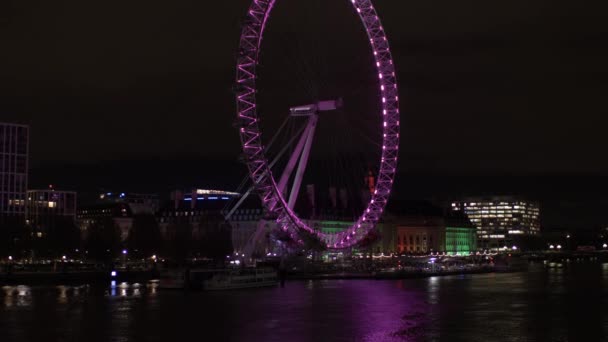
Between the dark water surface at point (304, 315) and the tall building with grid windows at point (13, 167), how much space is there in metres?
67.7

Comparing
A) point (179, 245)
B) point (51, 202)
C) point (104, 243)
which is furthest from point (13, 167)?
point (104, 243)

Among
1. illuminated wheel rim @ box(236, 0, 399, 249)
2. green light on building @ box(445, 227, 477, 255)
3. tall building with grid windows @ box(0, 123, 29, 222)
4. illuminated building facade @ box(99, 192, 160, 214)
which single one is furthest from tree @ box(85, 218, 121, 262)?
green light on building @ box(445, 227, 477, 255)

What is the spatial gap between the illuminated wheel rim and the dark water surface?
773 centimetres

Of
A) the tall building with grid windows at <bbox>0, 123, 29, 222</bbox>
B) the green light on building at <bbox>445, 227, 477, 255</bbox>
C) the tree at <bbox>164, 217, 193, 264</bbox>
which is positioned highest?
the tall building with grid windows at <bbox>0, 123, 29, 222</bbox>

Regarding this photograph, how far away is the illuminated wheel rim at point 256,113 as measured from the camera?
167ft

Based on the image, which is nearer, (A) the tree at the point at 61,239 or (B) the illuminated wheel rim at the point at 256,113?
(B) the illuminated wheel rim at the point at 256,113

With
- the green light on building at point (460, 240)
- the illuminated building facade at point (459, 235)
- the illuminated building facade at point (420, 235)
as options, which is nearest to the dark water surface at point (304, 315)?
the illuminated building facade at point (420, 235)

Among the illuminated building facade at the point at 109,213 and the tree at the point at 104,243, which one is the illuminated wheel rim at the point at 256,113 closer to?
the tree at the point at 104,243

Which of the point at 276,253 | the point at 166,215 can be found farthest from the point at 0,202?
the point at 276,253

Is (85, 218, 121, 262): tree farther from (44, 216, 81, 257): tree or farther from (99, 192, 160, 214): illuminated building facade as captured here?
(99, 192, 160, 214): illuminated building facade

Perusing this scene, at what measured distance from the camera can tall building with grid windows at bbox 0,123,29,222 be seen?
4523 inches

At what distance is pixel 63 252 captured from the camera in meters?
81.3

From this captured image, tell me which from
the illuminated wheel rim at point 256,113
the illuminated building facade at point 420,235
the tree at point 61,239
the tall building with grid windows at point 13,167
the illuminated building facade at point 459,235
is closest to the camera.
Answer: the illuminated wheel rim at point 256,113

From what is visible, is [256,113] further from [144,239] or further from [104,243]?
[144,239]
